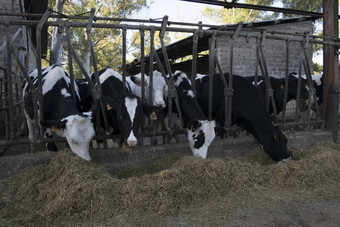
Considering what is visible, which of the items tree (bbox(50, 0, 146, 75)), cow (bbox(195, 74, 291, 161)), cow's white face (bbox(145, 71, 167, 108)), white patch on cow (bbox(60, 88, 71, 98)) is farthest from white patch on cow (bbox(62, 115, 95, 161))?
tree (bbox(50, 0, 146, 75))

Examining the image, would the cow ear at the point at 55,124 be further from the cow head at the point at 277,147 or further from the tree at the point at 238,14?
the tree at the point at 238,14

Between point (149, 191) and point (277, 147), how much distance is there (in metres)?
3.00

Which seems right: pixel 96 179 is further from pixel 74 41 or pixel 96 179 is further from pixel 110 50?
pixel 110 50

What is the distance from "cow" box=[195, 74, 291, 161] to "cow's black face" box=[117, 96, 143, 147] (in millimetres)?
2330

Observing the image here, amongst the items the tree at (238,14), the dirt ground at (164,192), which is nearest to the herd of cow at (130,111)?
the dirt ground at (164,192)

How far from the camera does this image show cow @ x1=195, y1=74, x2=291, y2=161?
5.59 meters

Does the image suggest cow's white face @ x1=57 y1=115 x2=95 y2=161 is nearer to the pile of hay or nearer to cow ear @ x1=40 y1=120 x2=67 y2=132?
cow ear @ x1=40 y1=120 x2=67 y2=132

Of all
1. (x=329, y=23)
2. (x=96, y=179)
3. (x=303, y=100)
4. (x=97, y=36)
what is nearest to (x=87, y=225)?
(x=96, y=179)

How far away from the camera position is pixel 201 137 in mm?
5020

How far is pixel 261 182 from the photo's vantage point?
13.9 feet

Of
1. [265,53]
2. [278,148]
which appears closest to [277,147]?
[278,148]

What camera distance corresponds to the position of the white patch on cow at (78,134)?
4207 millimetres

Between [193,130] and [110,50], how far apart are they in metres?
24.4

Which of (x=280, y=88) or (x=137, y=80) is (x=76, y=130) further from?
(x=280, y=88)
